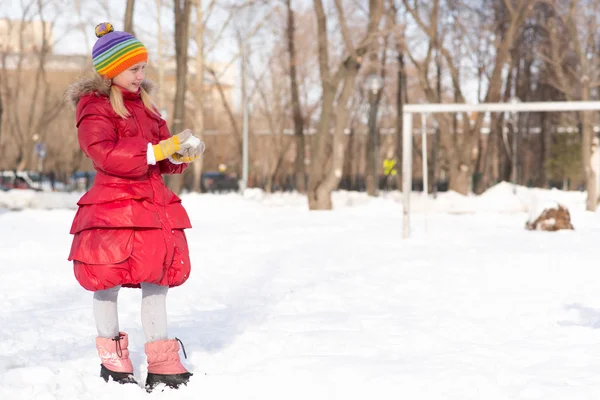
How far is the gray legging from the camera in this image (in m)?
3.87

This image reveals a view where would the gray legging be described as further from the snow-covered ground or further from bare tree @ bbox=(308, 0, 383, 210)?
bare tree @ bbox=(308, 0, 383, 210)

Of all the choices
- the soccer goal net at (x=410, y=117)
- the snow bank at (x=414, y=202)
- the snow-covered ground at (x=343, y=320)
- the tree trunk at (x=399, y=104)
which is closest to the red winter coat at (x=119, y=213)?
the snow-covered ground at (x=343, y=320)

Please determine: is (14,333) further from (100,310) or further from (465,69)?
(465,69)

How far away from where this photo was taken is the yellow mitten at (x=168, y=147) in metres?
3.69

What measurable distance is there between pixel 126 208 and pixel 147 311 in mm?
466

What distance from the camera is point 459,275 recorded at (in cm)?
828

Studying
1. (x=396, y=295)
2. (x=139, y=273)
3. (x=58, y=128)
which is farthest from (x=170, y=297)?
(x=58, y=128)

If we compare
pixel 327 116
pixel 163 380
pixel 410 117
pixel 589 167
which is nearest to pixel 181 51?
pixel 327 116

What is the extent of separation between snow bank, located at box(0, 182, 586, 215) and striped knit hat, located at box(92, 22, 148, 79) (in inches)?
534

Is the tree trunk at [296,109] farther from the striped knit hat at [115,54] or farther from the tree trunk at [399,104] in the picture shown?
the striped knit hat at [115,54]

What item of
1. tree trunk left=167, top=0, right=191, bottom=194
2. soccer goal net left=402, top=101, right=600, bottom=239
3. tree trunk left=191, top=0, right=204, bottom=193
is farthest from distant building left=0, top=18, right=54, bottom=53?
soccer goal net left=402, top=101, right=600, bottom=239

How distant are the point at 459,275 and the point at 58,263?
3969 mm

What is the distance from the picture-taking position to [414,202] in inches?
947

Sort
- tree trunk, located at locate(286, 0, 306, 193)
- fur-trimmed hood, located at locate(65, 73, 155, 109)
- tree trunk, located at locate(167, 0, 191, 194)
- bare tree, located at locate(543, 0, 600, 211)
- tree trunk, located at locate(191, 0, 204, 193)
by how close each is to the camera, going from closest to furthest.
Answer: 1. fur-trimmed hood, located at locate(65, 73, 155, 109)
2. bare tree, located at locate(543, 0, 600, 211)
3. tree trunk, located at locate(167, 0, 191, 194)
4. tree trunk, located at locate(286, 0, 306, 193)
5. tree trunk, located at locate(191, 0, 204, 193)
